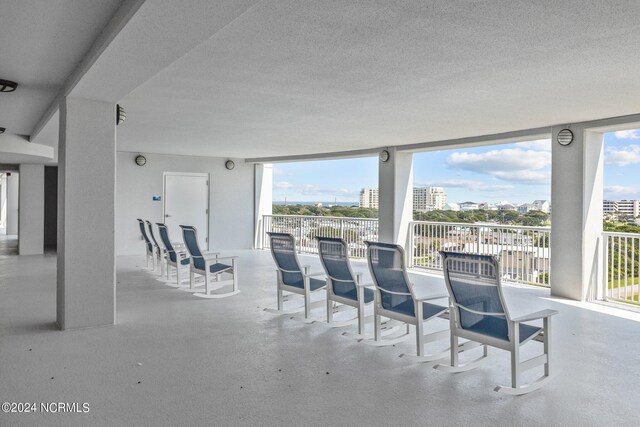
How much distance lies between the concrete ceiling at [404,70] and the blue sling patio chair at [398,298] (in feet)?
5.16

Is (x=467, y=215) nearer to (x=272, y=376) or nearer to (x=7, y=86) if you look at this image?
(x=272, y=376)

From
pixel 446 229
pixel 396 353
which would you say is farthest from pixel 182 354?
pixel 446 229

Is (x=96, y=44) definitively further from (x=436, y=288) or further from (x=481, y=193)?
(x=481, y=193)

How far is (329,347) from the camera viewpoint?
403cm

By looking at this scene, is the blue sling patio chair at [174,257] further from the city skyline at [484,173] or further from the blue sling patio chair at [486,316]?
the city skyline at [484,173]

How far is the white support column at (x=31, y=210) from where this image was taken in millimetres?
10703

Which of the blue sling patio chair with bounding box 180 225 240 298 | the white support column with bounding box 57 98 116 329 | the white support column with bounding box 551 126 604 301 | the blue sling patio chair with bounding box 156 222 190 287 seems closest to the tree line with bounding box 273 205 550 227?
the white support column with bounding box 551 126 604 301

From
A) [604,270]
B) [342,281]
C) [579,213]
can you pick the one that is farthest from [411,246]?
[342,281]

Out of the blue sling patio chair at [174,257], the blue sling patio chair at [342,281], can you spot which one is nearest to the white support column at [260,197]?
the blue sling patio chair at [174,257]

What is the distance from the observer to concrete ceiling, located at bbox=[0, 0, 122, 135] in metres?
2.80

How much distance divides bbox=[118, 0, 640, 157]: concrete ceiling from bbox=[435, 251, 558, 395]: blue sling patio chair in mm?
1530

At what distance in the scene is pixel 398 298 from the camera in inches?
153

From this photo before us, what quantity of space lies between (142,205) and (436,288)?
734cm

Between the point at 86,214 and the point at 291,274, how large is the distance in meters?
2.17
